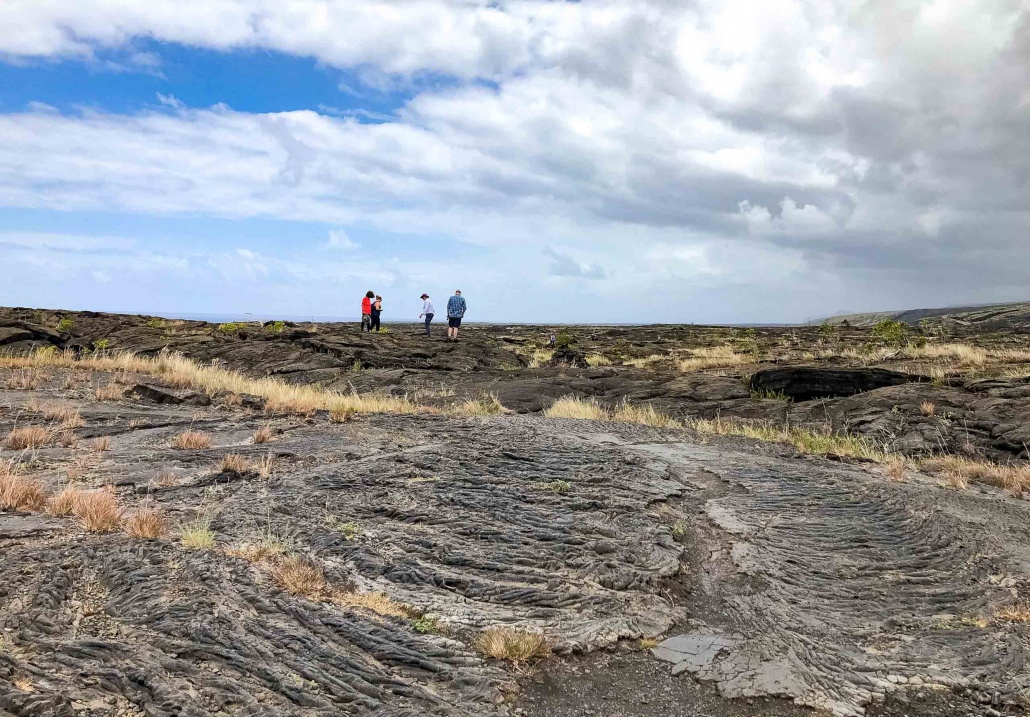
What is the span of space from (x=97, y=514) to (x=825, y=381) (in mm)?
16536

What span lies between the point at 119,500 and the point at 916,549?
8.48 metres

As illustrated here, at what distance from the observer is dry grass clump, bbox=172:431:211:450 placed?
10352 millimetres

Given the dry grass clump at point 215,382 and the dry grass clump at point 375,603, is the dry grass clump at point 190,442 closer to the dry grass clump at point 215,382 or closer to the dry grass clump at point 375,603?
the dry grass clump at point 215,382

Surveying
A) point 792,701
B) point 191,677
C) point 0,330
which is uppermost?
point 0,330

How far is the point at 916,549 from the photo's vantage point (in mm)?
6922

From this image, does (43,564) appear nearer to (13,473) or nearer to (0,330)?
(13,473)

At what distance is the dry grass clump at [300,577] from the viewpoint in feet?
16.4

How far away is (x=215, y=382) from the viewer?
1825 cm

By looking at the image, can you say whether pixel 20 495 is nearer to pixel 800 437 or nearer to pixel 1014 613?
pixel 1014 613

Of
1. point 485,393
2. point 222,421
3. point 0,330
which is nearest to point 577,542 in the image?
point 222,421

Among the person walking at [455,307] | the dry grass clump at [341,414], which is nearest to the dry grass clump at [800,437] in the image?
the dry grass clump at [341,414]

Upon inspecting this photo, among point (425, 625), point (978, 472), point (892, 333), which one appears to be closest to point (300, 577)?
point (425, 625)

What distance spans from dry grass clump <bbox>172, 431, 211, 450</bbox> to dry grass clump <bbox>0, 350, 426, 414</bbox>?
12.0 feet

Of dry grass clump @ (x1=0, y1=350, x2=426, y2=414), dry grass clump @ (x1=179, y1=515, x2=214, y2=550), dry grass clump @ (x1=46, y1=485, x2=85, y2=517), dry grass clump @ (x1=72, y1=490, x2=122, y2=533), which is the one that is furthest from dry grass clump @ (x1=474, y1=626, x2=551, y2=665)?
dry grass clump @ (x1=0, y1=350, x2=426, y2=414)
